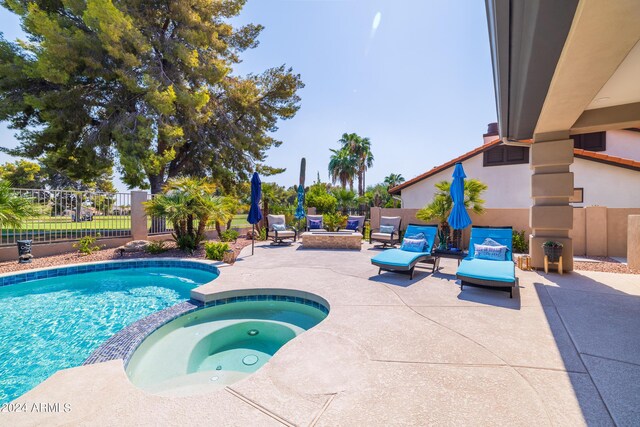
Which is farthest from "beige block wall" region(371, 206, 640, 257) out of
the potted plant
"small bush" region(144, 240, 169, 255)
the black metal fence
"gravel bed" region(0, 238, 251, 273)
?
the black metal fence

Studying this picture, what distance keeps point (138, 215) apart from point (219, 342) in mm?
9443

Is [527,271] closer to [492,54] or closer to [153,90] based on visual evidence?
[492,54]

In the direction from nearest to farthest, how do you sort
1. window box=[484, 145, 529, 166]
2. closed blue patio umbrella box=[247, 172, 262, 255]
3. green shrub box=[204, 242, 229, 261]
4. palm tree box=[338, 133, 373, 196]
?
1. green shrub box=[204, 242, 229, 261]
2. closed blue patio umbrella box=[247, 172, 262, 255]
3. window box=[484, 145, 529, 166]
4. palm tree box=[338, 133, 373, 196]

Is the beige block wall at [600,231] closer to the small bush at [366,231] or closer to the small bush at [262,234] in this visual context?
the small bush at [366,231]

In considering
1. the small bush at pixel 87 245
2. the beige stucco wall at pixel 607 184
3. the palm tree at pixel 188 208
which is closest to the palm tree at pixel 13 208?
the small bush at pixel 87 245

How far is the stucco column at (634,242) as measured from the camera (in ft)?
22.7

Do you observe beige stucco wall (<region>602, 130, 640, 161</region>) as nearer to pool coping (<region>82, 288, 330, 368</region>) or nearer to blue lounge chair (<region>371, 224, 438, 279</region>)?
blue lounge chair (<region>371, 224, 438, 279</region>)

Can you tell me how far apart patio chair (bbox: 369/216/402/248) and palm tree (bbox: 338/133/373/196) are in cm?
2282

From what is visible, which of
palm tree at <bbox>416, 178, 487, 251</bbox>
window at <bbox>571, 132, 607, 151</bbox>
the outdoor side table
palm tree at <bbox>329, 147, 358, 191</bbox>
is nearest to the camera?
the outdoor side table

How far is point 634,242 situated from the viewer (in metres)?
7.08

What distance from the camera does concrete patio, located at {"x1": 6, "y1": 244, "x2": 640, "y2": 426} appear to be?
84.4 inches

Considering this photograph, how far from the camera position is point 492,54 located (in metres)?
3.71

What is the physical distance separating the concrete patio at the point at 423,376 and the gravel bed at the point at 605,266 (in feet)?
11.3

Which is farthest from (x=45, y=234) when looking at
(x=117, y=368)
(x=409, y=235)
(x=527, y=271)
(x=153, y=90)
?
(x=527, y=271)
